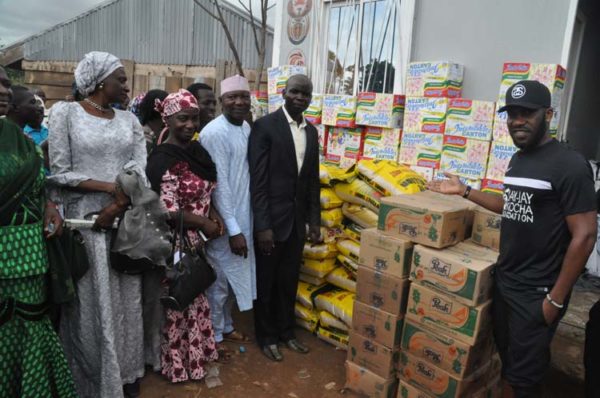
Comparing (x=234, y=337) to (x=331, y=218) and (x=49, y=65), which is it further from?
(x=49, y=65)

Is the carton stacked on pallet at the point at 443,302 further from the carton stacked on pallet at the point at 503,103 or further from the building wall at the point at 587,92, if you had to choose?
the building wall at the point at 587,92

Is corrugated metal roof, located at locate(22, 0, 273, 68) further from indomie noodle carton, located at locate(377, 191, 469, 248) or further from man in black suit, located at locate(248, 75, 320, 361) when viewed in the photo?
indomie noodle carton, located at locate(377, 191, 469, 248)

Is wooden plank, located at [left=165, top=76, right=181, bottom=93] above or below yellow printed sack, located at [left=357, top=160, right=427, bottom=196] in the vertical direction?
above

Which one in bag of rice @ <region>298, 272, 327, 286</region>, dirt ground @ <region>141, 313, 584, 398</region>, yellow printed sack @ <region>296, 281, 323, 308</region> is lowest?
dirt ground @ <region>141, 313, 584, 398</region>

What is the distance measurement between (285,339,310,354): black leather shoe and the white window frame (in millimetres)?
2723

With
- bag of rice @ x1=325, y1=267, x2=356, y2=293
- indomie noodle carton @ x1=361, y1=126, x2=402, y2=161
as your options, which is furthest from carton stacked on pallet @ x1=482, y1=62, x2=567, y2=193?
bag of rice @ x1=325, y1=267, x2=356, y2=293

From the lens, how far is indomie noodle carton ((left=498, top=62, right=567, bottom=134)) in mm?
3385

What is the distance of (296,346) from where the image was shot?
3479 mm

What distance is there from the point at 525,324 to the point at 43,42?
15.8m

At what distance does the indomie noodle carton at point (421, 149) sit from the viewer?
406 centimetres

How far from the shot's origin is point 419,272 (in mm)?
2592

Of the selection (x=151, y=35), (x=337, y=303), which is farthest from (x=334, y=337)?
(x=151, y=35)

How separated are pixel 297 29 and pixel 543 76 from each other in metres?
3.01

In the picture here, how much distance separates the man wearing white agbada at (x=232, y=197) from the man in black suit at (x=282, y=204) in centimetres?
10
